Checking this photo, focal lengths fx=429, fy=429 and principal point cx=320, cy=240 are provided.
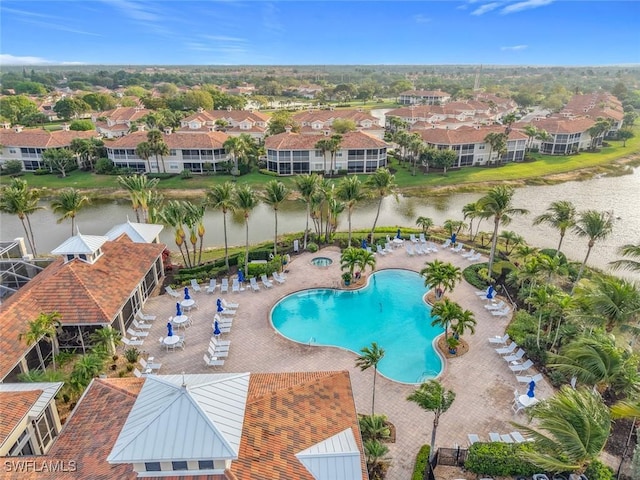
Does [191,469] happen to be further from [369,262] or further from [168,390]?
[369,262]

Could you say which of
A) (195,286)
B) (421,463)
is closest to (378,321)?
(421,463)

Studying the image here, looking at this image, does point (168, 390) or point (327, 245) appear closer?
point (168, 390)

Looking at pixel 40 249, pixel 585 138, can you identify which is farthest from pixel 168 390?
pixel 585 138

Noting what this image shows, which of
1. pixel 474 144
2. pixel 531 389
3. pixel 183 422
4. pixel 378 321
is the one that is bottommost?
pixel 378 321

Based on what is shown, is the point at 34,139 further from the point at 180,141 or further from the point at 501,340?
the point at 501,340

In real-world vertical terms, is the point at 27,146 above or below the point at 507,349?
above

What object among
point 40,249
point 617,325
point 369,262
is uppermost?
point 617,325
